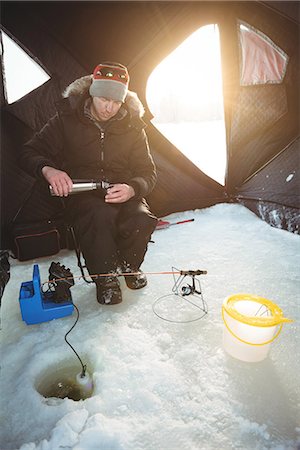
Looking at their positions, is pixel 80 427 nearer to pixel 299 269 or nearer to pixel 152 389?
pixel 152 389

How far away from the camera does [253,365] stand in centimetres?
146

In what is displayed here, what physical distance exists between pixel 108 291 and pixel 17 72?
2.30m

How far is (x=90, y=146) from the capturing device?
90.0 inches

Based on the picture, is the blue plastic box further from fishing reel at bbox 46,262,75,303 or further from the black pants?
the black pants

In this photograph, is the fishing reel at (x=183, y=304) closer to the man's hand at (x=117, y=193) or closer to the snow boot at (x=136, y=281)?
the snow boot at (x=136, y=281)

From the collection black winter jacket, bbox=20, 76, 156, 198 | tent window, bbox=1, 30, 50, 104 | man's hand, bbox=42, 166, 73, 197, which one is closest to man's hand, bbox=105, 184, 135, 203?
black winter jacket, bbox=20, 76, 156, 198

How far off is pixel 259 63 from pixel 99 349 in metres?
3.40

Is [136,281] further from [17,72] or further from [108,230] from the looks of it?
[17,72]

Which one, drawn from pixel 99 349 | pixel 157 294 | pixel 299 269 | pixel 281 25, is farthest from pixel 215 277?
pixel 281 25

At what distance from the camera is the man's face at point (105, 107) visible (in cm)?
206

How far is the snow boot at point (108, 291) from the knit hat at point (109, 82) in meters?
1.27

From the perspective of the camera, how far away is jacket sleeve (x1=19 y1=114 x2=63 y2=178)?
6.95 ft

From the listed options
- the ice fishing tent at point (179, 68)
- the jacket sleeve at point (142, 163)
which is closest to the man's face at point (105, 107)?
the jacket sleeve at point (142, 163)

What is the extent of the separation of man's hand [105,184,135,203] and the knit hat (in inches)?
24.2
